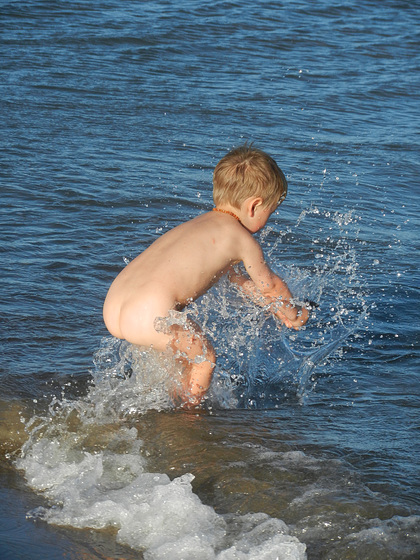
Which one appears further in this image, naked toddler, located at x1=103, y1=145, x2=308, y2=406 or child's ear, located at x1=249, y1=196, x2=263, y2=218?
child's ear, located at x1=249, y1=196, x2=263, y2=218

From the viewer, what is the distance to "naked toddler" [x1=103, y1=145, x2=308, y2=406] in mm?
3965

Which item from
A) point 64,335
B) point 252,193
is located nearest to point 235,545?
point 252,193

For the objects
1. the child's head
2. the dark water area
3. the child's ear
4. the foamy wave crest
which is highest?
the child's head

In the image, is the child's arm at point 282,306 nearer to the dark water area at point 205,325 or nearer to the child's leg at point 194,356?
the dark water area at point 205,325

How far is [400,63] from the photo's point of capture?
43.2 feet

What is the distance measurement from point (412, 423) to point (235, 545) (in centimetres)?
140

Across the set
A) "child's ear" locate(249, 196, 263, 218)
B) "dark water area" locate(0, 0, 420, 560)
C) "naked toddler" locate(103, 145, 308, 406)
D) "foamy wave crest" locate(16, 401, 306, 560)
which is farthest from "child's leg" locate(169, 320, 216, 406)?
"child's ear" locate(249, 196, 263, 218)

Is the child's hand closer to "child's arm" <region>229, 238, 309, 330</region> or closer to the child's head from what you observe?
"child's arm" <region>229, 238, 309, 330</region>

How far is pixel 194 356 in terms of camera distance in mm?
4066

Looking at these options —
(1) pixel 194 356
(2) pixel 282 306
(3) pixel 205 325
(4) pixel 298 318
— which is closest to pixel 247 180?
(2) pixel 282 306

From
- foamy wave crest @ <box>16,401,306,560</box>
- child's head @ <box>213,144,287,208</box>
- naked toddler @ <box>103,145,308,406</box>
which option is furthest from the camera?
child's head @ <box>213,144,287,208</box>

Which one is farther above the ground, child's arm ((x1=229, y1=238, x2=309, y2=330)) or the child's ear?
the child's ear

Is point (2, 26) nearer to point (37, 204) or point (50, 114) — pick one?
point (50, 114)

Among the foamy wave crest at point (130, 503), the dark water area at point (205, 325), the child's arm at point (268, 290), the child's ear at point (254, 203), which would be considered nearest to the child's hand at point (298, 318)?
the child's arm at point (268, 290)
